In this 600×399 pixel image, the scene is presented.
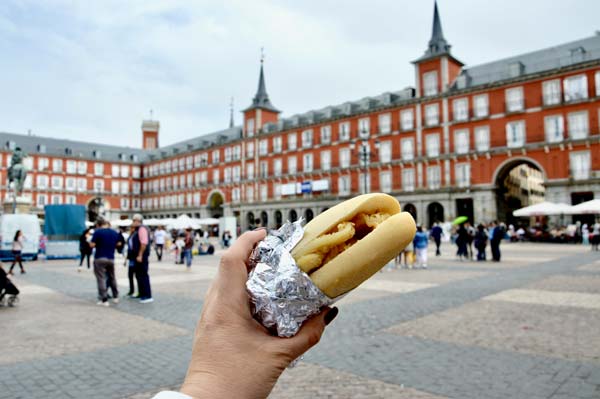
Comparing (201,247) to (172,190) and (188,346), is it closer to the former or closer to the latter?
(188,346)

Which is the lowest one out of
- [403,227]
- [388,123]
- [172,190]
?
[403,227]

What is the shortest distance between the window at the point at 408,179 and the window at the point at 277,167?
639 inches

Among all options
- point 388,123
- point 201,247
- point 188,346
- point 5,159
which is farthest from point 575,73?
point 5,159

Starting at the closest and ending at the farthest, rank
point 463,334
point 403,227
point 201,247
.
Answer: point 403,227 < point 463,334 < point 201,247

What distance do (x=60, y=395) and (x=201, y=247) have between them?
21.1 m

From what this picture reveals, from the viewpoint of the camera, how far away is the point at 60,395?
3566 mm

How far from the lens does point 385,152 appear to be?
135 ft

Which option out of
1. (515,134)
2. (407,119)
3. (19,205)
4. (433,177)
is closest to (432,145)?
(433,177)

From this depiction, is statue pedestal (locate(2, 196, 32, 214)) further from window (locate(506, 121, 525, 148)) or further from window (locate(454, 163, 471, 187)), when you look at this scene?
window (locate(506, 121, 525, 148))

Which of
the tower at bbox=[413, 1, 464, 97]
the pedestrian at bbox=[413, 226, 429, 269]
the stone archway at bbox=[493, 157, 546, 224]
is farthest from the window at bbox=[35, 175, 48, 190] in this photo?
the pedestrian at bbox=[413, 226, 429, 269]

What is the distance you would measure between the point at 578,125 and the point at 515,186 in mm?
11138

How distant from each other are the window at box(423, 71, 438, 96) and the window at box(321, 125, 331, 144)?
11.4 metres

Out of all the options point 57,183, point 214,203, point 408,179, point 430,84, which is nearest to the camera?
point 430,84

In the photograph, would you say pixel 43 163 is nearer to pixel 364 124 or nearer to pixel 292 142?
pixel 292 142
